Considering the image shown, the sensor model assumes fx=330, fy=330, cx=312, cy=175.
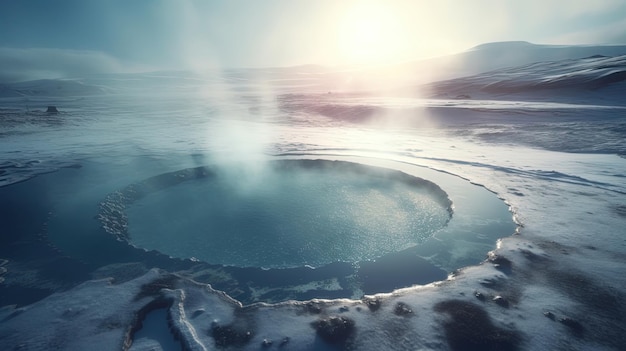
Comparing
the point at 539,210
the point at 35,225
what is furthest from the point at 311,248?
the point at 35,225

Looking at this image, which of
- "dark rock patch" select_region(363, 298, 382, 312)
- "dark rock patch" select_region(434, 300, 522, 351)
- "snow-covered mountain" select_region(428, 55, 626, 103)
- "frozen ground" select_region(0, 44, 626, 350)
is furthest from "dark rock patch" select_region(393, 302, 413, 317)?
"snow-covered mountain" select_region(428, 55, 626, 103)

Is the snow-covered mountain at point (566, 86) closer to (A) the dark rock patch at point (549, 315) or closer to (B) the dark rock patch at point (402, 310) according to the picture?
(A) the dark rock patch at point (549, 315)

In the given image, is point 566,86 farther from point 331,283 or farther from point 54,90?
point 54,90

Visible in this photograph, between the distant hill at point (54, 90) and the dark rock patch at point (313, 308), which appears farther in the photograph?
the distant hill at point (54, 90)

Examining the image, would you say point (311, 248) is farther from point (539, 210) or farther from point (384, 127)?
point (384, 127)

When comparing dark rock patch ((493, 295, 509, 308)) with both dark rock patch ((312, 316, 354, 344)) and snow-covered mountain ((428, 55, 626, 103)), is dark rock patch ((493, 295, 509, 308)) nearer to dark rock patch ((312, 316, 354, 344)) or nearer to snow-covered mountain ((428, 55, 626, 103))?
dark rock patch ((312, 316, 354, 344))

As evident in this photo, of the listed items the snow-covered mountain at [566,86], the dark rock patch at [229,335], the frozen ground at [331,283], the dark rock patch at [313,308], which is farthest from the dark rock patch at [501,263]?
the snow-covered mountain at [566,86]

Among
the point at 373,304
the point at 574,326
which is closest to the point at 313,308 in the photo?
the point at 373,304

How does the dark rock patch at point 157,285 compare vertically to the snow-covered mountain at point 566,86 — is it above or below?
below
